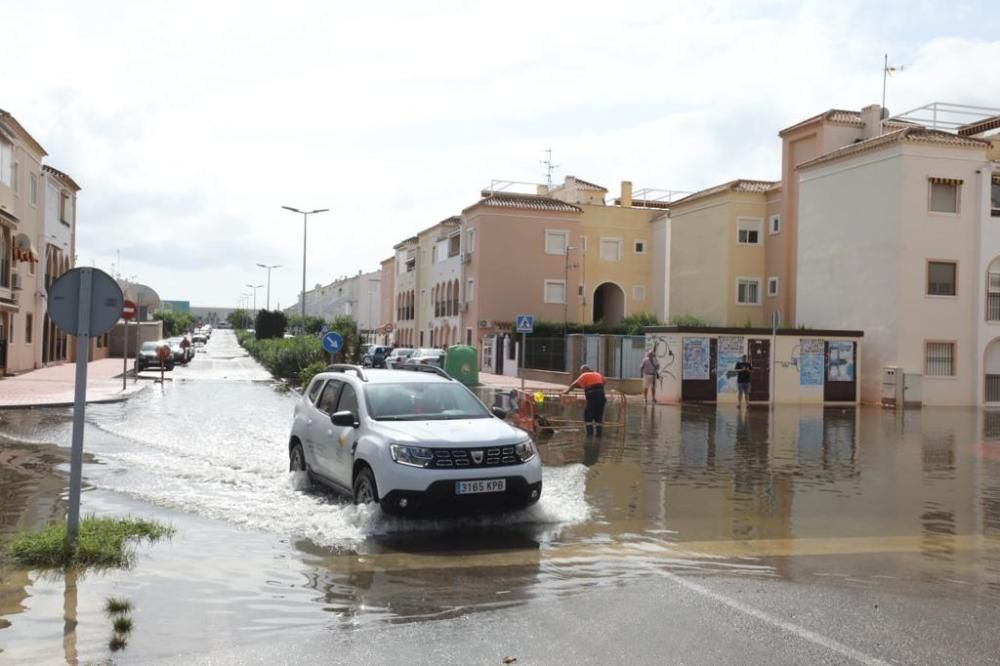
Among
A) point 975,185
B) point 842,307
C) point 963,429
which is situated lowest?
point 963,429

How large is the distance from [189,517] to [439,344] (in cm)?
5653

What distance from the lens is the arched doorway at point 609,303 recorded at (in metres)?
58.5

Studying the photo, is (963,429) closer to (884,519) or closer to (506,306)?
(884,519)

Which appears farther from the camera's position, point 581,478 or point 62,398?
point 62,398

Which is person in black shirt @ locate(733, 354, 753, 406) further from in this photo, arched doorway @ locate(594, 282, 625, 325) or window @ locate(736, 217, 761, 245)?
arched doorway @ locate(594, 282, 625, 325)

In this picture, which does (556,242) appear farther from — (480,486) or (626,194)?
(480,486)

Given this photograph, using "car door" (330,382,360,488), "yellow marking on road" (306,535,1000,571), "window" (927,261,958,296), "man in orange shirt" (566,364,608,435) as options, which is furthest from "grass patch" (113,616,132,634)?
"window" (927,261,958,296)

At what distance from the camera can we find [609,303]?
195ft

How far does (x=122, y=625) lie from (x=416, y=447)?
339 centimetres

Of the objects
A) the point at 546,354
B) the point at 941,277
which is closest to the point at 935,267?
the point at 941,277

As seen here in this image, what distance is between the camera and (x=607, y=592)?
671 centimetres

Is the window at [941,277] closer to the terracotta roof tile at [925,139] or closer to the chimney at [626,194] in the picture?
the terracotta roof tile at [925,139]

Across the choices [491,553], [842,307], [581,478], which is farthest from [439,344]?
[491,553]

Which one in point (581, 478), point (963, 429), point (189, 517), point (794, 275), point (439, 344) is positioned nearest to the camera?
point (189, 517)
